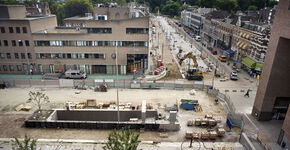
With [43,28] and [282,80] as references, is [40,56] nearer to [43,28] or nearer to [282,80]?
[43,28]

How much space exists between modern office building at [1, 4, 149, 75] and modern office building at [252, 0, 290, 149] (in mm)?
25785

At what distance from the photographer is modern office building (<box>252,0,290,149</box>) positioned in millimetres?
24281

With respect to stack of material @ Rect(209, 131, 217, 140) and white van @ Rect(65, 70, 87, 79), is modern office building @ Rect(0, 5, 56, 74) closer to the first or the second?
white van @ Rect(65, 70, 87, 79)

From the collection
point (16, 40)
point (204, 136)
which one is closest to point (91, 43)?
point (16, 40)

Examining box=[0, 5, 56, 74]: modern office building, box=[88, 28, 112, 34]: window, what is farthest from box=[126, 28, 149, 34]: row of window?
box=[0, 5, 56, 74]: modern office building

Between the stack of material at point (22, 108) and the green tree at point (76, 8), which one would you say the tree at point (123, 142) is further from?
the green tree at point (76, 8)

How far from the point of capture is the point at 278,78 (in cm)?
2730

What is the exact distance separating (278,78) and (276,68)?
61.1 inches

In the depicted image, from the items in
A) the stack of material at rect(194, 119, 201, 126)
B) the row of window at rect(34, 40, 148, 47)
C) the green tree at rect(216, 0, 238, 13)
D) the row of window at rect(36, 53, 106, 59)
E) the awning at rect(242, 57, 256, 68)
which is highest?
the green tree at rect(216, 0, 238, 13)

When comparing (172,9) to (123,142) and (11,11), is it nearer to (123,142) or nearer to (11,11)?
(11,11)

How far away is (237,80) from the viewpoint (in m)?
47.5

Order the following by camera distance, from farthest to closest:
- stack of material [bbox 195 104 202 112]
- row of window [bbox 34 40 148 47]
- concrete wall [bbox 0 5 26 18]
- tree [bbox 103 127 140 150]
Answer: row of window [bbox 34 40 148 47], concrete wall [bbox 0 5 26 18], stack of material [bbox 195 104 202 112], tree [bbox 103 127 140 150]

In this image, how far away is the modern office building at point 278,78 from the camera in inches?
956

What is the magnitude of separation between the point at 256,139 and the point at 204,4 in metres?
140
